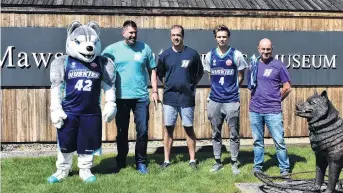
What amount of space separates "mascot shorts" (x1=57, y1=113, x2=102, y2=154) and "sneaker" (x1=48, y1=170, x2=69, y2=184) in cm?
29

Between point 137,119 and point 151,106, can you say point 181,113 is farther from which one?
point 151,106

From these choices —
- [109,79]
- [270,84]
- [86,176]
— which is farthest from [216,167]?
[109,79]

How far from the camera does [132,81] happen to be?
19.2ft

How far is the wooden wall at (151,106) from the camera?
7.33 metres

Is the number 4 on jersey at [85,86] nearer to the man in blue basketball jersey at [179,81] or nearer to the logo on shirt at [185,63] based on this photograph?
the man in blue basketball jersey at [179,81]

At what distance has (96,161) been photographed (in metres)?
6.86

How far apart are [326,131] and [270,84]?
149 centimetres

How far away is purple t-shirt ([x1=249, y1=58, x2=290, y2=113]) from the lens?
18.5 ft

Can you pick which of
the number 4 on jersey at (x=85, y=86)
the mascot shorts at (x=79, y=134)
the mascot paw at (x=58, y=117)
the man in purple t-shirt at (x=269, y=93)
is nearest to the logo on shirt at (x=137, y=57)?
the number 4 on jersey at (x=85, y=86)

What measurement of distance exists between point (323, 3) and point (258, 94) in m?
3.42

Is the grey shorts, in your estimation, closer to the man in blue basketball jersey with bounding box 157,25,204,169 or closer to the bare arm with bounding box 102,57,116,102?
the man in blue basketball jersey with bounding box 157,25,204,169

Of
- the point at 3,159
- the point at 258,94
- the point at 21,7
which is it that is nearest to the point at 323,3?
the point at 258,94

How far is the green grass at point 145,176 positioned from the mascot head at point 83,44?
1574 millimetres

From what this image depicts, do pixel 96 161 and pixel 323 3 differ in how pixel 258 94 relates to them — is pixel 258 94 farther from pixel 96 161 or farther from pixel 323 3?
pixel 323 3
